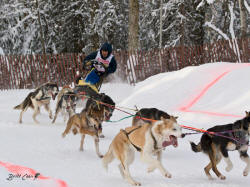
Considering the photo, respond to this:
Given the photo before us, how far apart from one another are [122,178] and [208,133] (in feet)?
3.86

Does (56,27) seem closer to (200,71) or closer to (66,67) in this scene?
(66,67)

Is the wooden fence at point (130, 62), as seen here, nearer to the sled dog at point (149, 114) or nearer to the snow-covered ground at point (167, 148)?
the snow-covered ground at point (167, 148)

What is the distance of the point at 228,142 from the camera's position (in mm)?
4066

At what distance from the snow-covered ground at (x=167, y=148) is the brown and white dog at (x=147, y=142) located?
277 millimetres

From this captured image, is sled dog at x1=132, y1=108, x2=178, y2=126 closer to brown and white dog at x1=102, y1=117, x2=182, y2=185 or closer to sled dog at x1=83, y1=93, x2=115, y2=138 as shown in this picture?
sled dog at x1=83, y1=93, x2=115, y2=138

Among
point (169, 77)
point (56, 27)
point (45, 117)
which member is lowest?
point (45, 117)

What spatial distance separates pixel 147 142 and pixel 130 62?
11.4 m

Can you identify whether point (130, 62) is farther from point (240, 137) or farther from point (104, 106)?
point (240, 137)

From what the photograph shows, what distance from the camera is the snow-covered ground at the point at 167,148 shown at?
4191mm

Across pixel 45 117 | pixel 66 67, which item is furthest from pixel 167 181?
pixel 66 67

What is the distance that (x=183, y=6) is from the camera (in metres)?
21.9

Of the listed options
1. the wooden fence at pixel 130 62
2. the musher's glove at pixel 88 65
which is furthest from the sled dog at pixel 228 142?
the wooden fence at pixel 130 62

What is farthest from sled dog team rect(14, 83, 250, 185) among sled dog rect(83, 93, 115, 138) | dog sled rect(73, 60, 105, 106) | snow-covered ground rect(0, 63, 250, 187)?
dog sled rect(73, 60, 105, 106)

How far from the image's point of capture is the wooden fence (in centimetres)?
1465
